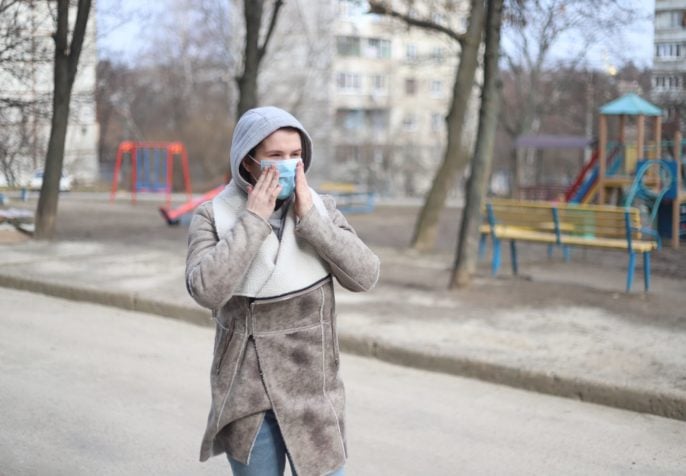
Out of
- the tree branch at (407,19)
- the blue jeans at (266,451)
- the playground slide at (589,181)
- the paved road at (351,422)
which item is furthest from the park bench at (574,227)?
the blue jeans at (266,451)

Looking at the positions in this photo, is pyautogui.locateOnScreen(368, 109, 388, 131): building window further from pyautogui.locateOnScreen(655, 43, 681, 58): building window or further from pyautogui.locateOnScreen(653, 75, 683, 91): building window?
pyautogui.locateOnScreen(655, 43, 681, 58): building window

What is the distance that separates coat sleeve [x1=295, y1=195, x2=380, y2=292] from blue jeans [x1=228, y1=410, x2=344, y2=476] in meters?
0.49

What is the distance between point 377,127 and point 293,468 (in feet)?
220

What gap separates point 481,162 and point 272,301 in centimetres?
758

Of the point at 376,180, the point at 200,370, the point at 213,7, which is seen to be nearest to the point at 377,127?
the point at 376,180

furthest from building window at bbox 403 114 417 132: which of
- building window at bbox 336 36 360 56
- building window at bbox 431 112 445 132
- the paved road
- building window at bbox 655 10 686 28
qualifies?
the paved road

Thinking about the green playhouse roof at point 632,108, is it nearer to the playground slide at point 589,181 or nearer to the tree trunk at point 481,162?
the playground slide at point 589,181

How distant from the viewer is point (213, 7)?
44094 millimetres

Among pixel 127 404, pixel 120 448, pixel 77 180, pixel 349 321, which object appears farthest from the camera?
pixel 77 180

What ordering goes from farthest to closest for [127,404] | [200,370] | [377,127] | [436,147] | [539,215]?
[377,127], [436,147], [539,215], [200,370], [127,404]

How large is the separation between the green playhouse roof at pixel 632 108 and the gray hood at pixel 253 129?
52.3 ft

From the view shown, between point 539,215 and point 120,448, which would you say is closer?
point 120,448

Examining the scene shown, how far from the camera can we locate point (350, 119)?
235 ft

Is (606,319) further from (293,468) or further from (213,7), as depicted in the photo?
(213,7)
